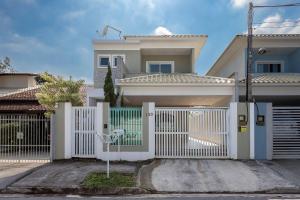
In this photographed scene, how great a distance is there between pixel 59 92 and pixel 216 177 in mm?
11159

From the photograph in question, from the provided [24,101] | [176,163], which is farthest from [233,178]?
[24,101]

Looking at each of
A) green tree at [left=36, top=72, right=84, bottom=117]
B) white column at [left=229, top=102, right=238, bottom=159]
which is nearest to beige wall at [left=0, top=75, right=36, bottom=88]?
green tree at [left=36, top=72, right=84, bottom=117]

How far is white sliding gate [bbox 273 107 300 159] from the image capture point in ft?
50.5

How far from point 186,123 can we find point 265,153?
3.27 m

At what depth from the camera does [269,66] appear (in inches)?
907

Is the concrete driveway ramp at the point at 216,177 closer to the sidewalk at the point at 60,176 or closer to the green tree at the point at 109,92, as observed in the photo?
the sidewalk at the point at 60,176

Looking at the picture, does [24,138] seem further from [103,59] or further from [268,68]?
[268,68]

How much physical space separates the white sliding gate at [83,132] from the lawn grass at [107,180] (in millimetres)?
2878

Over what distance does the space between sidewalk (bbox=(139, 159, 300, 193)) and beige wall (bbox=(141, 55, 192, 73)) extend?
9.78 metres

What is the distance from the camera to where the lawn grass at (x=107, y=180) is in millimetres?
10570

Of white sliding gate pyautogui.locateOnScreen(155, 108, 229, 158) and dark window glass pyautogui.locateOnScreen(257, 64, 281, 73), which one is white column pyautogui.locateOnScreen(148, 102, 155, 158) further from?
dark window glass pyautogui.locateOnScreen(257, 64, 281, 73)

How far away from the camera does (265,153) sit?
14789mm

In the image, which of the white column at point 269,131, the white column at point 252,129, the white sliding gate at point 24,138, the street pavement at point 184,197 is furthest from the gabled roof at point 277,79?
the white sliding gate at point 24,138

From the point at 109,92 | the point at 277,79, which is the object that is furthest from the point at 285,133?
the point at 109,92
